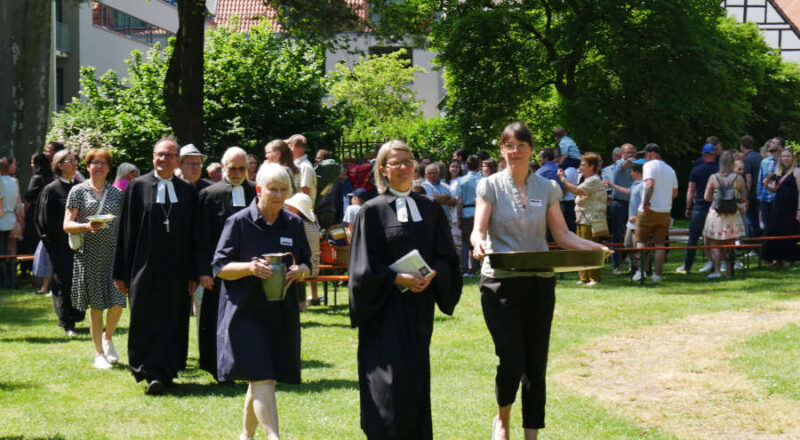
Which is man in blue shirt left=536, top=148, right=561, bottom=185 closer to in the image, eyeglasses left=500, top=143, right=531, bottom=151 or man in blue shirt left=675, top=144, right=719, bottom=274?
man in blue shirt left=675, top=144, right=719, bottom=274

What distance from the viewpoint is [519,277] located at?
6625 mm

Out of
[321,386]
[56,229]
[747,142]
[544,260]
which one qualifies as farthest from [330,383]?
[747,142]

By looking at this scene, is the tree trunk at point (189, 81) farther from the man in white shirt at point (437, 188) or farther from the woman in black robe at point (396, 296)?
the woman in black robe at point (396, 296)

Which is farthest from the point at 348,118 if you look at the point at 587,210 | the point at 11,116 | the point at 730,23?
the point at 730,23

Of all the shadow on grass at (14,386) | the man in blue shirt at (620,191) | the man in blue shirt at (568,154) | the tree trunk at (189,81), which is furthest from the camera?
the tree trunk at (189,81)

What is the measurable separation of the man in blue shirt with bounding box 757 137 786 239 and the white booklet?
43.7 feet

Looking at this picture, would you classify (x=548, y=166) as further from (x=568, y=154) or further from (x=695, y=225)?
(x=695, y=225)

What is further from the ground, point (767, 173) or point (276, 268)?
point (767, 173)

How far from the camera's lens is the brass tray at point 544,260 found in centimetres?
600

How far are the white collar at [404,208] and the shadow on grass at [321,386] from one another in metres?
3.18

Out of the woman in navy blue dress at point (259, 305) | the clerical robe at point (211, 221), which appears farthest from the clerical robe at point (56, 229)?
the woman in navy blue dress at point (259, 305)

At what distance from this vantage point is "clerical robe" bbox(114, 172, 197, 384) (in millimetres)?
8727

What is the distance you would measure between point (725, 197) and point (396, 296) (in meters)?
11.6

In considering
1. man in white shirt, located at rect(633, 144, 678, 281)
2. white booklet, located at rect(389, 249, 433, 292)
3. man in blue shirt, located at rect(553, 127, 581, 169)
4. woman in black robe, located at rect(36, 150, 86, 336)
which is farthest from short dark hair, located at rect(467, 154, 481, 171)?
white booklet, located at rect(389, 249, 433, 292)
